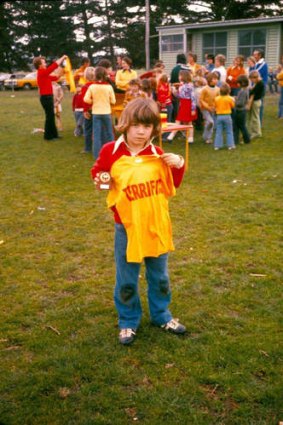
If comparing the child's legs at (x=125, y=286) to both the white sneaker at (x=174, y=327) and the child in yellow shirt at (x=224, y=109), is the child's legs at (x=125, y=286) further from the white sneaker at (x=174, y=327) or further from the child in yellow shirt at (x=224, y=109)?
the child in yellow shirt at (x=224, y=109)

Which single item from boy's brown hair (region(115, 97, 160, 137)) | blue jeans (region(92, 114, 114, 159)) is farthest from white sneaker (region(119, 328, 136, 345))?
blue jeans (region(92, 114, 114, 159))

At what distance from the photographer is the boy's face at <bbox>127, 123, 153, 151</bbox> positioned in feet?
9.59

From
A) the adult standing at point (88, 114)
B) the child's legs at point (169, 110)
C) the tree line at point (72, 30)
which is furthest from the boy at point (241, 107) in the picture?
the tree line at point (72, 30)

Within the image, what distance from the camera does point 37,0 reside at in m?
45.8

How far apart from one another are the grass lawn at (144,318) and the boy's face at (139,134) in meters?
1.47

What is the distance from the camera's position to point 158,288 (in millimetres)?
3314

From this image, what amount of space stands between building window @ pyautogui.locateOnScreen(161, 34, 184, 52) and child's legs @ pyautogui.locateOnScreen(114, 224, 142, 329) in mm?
26034

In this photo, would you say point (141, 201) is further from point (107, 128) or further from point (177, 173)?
point (107, 128)

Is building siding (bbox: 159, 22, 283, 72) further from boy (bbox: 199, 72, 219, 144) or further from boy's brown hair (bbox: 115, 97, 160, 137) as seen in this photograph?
boy's brown hair (bbox: 115, 97, 160, 137)

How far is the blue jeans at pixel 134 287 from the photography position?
125 inches

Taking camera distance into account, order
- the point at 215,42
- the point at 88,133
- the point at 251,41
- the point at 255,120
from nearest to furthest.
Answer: the point at 88,133 < the point at 255,120 < the point at 251,41 < the point at 215,42

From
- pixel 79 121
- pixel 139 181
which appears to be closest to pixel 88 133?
pixel 79 121

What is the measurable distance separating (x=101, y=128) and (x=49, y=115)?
3039 mm

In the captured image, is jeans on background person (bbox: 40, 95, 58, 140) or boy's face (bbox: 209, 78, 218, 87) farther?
jeans on background person (bbox: 40, 95, 58, 140)
